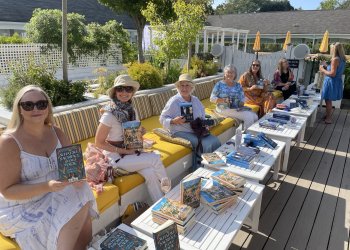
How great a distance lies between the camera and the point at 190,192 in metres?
2.18

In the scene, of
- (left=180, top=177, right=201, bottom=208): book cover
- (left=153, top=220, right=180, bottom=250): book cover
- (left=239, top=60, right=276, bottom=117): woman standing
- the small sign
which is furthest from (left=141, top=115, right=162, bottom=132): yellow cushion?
the small sign

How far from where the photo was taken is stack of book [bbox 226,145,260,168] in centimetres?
294

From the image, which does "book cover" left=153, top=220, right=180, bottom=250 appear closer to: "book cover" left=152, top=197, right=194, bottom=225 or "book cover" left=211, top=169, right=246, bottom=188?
"book cover" left=152, top=197, right=194, bottom=225

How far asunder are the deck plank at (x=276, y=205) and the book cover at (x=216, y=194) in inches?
26.6

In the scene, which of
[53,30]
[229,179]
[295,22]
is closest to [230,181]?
[229,179]

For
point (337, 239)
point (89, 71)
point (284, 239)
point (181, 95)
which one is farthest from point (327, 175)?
point (89, 71)

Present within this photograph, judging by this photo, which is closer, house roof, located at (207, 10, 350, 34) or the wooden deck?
the wooden deck

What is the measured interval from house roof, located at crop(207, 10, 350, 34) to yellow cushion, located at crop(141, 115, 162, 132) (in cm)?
2327

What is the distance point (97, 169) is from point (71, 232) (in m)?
0.81

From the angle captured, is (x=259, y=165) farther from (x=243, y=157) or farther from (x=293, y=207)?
(x=293, y=207)

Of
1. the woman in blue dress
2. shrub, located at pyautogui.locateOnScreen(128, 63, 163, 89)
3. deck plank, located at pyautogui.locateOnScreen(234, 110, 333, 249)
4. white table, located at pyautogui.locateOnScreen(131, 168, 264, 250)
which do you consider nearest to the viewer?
white table, located at pyautogui.locateOnScreen(131, 168, 264, 250)

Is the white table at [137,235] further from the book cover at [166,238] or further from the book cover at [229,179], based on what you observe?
the book cover at [229,179]

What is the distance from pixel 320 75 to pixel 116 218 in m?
6.65

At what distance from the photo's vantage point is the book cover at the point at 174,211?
1966mm
